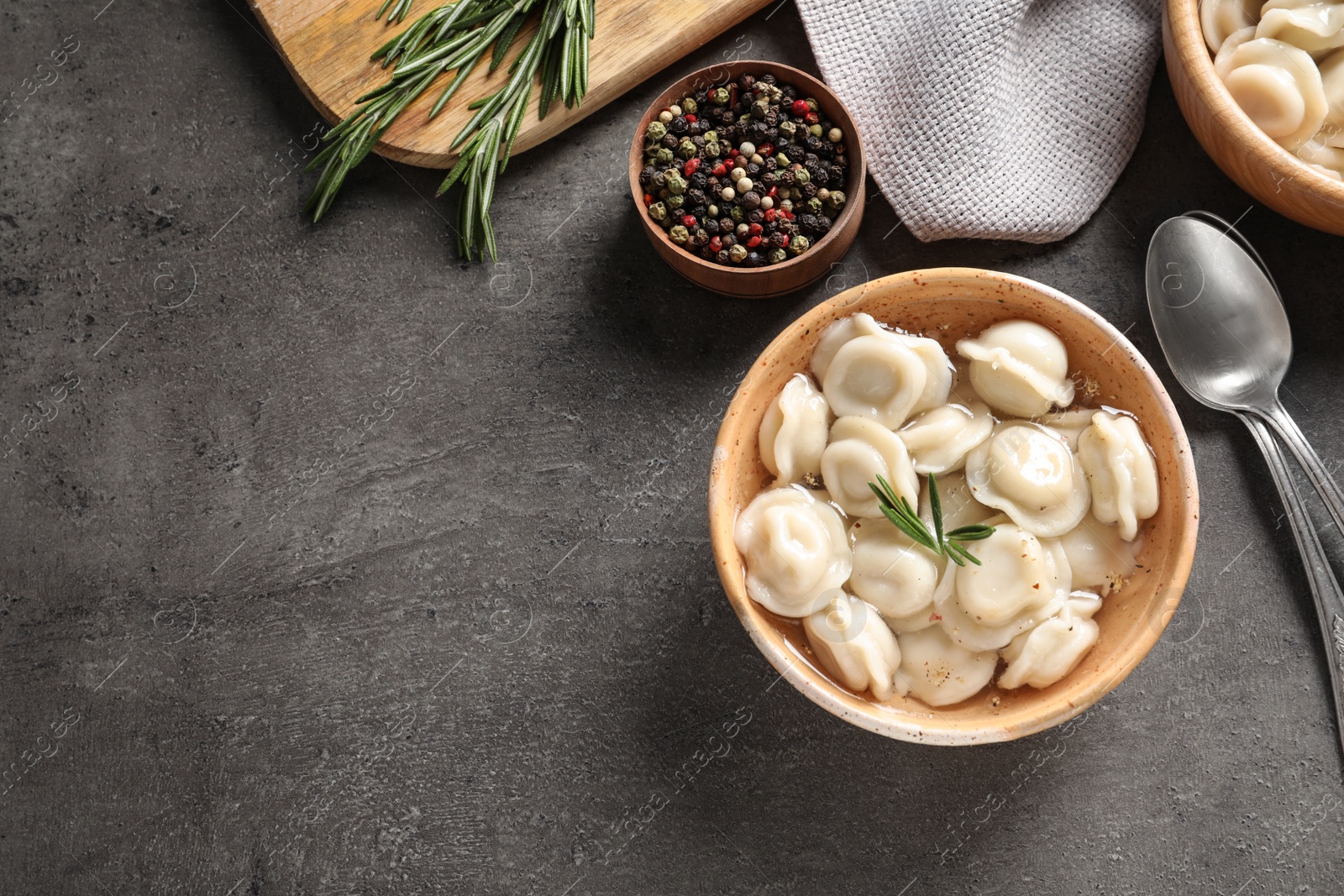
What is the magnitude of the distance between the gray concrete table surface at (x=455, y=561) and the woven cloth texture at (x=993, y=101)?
2.9 inches

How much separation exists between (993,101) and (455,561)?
1191 mm

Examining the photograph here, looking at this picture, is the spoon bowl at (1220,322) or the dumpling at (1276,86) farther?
the spoon bowl at (1220,322)

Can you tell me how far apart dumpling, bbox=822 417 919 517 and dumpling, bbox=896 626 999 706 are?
19 centimetres

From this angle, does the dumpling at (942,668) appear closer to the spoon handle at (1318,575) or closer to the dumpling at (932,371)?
the dumpling at (932,371)

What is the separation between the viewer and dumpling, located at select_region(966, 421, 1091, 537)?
1218 mm

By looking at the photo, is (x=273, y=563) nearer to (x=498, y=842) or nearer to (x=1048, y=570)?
(x=498, y=842)

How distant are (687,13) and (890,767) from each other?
1316 mm

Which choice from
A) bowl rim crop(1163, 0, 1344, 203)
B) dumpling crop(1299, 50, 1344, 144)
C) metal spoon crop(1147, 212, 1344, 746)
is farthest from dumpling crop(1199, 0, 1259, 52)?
metal spoon crop(1147, 212, 1344, 746)

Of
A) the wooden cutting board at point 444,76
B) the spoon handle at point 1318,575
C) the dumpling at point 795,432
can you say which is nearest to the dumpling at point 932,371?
the dumpling at point 795,432

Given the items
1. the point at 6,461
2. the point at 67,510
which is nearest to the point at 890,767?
the point at 67,510

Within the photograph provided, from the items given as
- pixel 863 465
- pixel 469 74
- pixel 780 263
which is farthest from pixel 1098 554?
pixel 469 74

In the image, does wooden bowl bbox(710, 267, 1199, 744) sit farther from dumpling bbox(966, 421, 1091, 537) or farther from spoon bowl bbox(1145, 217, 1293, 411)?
spoon bowl bbox(1145, 217, 1293, 411)

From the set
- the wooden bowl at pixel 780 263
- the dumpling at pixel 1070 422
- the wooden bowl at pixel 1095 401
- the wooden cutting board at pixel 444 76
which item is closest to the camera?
the wooden bowl at pixel 1095 401

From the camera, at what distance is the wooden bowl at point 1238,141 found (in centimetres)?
129
